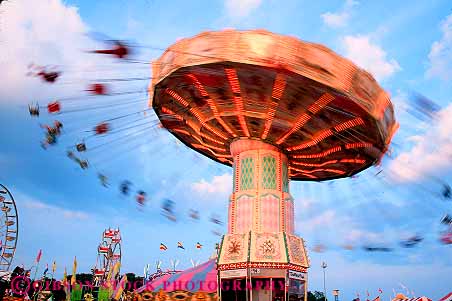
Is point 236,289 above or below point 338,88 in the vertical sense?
below

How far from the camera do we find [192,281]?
73.7 feet

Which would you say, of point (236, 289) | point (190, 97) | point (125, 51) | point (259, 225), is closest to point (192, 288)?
point (236, 289)

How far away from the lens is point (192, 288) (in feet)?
72.9

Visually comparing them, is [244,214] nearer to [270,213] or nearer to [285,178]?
[270,213]

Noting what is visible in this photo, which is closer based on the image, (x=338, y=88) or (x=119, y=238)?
(x=338, y=88)

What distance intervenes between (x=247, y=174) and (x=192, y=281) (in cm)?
592

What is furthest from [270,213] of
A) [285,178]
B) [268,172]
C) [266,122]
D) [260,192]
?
[266,122]

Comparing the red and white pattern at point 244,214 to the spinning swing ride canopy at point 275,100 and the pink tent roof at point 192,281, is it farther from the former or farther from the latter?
the spinning swing ride canopy at point 275,100

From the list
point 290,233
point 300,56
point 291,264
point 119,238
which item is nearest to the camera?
point 300,56

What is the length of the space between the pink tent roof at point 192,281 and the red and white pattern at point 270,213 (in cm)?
361

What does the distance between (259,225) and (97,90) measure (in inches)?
383

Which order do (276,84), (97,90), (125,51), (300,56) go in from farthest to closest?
(276,84)
(300,56)
(97,90)
(125,51)

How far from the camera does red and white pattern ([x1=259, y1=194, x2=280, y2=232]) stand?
20.5m

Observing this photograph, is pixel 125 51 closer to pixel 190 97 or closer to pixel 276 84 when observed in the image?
pixel 276 84
